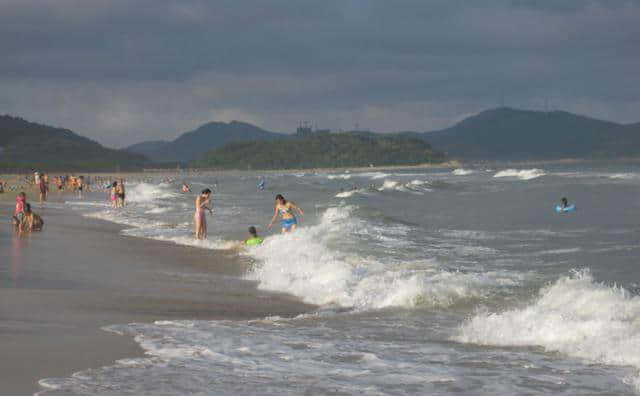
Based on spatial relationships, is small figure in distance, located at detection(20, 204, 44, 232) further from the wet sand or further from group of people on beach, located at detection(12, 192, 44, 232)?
the wet sand

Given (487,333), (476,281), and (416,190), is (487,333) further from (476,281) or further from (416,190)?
(416,190)

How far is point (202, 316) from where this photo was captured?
10.6m

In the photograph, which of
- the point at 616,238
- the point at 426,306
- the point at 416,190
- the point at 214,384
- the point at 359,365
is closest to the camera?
the point at 214,384

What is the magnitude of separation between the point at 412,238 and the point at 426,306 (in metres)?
11.2

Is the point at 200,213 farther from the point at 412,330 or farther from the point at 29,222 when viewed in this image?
the point at 412,330

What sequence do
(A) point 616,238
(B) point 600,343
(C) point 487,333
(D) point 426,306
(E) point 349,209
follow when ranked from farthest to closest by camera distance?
(E) point 349,209 < (A) point 616,238 < (D) point 426,306 < (C) point 487,333 < (B) point 600,343

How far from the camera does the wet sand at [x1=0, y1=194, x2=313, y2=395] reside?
7656 mm

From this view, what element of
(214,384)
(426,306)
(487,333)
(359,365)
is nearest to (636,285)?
(426,306)

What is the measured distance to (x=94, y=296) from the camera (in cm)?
1162

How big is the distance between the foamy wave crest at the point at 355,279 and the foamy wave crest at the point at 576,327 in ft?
4.85

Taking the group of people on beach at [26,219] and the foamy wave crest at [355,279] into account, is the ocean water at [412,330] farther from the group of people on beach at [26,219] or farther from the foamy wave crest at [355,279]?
the group of people on beach at [26,219]

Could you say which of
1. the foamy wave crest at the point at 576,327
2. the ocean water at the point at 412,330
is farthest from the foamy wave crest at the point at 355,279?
the foamy wave crest at the point at 576,327

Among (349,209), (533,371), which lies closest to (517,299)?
(533,371)

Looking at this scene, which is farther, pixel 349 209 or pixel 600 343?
pixel 349 209
